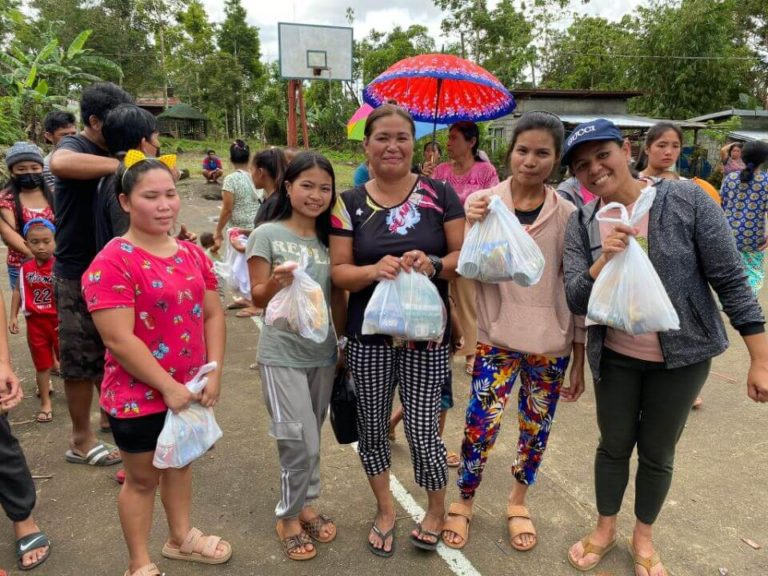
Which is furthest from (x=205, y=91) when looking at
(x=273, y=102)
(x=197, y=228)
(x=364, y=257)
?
(x=364, y=257)

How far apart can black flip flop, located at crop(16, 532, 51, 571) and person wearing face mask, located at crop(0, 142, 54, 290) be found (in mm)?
2092

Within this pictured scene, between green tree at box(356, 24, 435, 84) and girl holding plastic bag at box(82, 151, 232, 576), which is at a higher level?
green tree at box(356, 24, 435, 84)

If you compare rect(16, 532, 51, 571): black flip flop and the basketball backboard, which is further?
the basketball backboard

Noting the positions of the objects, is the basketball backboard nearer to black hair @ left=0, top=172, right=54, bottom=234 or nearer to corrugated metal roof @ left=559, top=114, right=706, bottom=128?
corrugated metal roof @ left=559, top=114, right=706, bottom=128

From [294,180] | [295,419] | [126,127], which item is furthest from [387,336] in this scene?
[126,127]

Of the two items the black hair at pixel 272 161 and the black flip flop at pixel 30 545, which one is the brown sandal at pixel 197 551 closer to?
the black flip flop at pixel 30 545

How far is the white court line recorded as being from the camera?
7.73 feet

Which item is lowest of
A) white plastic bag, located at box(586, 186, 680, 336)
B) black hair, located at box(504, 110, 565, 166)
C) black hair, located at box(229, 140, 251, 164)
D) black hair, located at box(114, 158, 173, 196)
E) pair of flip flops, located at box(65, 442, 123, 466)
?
pair of flip flops, located at box(65, 442, 123, 466)

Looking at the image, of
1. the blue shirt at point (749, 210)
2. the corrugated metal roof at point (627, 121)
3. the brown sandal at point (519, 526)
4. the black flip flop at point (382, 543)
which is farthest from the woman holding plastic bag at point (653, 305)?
the corrugated metal roof at point (627, 121)

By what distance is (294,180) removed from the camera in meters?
2.28

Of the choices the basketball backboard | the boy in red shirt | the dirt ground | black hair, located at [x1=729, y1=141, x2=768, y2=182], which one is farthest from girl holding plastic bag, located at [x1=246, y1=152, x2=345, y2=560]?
the basketball backboard

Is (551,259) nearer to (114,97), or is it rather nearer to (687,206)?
(687,206)

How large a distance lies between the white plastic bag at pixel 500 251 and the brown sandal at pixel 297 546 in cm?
151

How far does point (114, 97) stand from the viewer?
2.81m
